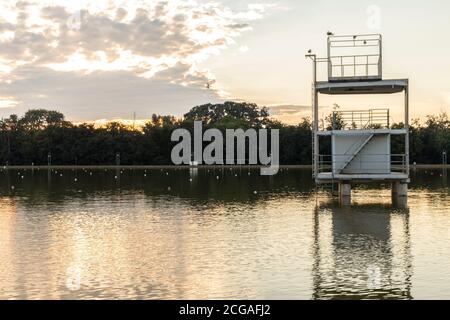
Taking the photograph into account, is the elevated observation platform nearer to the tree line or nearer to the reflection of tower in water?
the reflection of tower in water

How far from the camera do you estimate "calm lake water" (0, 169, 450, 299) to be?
1811 cm

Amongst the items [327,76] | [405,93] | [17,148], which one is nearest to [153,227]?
[327,76]

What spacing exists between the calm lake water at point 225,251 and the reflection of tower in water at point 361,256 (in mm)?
41

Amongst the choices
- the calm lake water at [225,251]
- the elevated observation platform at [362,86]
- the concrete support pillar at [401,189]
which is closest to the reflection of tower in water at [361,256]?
the calm lake water at [225,251]

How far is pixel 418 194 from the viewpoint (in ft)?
172

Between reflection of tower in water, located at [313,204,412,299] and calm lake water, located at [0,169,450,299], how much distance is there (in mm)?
41

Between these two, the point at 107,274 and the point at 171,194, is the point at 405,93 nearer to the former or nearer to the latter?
the point at 171,194

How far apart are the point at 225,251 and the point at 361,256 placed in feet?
17.4

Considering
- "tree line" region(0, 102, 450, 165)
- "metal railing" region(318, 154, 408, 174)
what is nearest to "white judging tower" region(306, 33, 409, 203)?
"metal railing" region(318, 154, 408, 174)

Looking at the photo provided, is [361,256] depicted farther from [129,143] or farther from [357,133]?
[129,143]

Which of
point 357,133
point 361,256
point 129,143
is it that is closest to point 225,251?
point 361,256

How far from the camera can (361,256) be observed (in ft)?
75.1

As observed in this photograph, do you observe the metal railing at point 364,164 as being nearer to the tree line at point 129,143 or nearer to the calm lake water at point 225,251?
the calm lake water at point 225,251

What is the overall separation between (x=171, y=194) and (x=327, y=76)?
17.8 m
